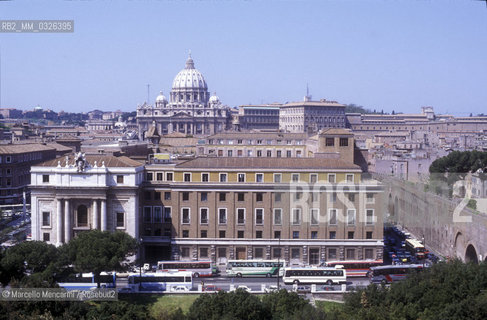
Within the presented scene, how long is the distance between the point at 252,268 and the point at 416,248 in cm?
1194

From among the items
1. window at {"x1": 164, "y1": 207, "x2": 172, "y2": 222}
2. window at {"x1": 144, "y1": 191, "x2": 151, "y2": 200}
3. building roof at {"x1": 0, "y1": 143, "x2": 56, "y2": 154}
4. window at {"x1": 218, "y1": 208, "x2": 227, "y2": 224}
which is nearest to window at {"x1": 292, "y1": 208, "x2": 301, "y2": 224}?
window at {"x1": 218, "y1": 208, "x2": 227, "y2": 224}

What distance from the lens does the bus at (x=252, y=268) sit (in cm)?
3628

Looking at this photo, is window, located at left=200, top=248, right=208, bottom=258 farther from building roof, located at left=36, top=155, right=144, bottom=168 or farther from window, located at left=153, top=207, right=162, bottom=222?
building roof, located at left=36, top=155, right=144, bottom=168

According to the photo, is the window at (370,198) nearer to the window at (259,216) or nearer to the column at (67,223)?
the window at (259,216)

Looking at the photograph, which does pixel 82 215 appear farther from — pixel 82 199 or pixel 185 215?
pixel 185 215

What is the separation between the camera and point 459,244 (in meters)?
39.3

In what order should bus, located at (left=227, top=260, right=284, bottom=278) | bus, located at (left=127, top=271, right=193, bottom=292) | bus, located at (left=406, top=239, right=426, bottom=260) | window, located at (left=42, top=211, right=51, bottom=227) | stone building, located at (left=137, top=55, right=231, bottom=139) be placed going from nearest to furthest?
1. bus, located at (left=127, top=271, right=193, bottom=292)
2. bus, located at (left=227, top=260, right=284, bottom=278)
3. window, located at (left=42, top=211, right=51, bottom=227)
4. bus, located at (left=406, top=239, right=426, bottom=260)
5. stone building, located at (left=137, top=55, right=231, bottom=139)

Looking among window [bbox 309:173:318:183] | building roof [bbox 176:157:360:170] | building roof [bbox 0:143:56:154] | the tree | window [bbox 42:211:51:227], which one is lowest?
the tree

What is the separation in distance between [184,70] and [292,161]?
394 ft

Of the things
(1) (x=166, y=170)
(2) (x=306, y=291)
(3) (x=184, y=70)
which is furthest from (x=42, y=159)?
(3) (x=184, y=70)

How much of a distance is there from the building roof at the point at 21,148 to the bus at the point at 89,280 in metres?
30.1

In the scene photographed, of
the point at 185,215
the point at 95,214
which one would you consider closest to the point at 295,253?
the point at 185,215

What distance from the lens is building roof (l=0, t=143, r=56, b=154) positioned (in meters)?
61.3

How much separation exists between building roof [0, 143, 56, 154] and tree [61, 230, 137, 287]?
3111 centimetres
